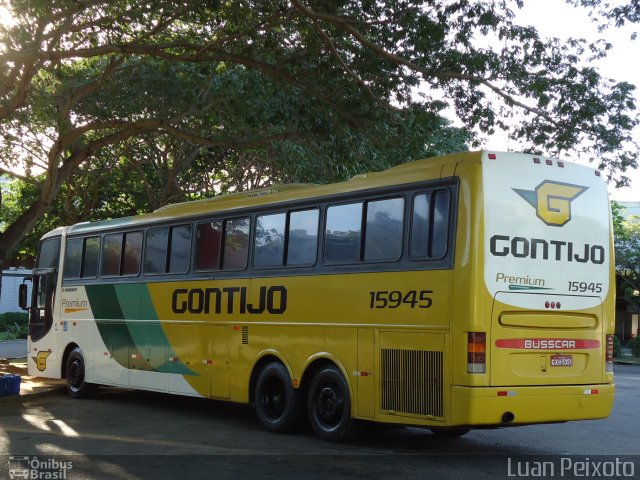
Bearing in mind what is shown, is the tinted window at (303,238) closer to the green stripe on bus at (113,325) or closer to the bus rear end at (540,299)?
the bus rear end at (540,299)

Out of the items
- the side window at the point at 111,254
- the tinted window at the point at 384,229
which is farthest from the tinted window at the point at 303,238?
the side window at the point at 111,254

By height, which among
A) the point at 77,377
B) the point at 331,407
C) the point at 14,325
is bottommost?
the point at 77,377

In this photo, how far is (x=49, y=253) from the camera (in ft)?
59.9

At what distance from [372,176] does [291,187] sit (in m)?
2.04

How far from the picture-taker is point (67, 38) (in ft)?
55.2

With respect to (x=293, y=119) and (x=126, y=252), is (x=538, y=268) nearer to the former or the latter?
(x=126, y=252)

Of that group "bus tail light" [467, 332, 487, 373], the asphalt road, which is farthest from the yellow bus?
the asphalt road

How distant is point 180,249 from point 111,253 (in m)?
2.41

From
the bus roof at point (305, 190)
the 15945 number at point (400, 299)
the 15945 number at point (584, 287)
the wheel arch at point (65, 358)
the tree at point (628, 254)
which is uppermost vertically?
the tree at point (628, 254)

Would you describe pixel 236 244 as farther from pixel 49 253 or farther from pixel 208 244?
pixel 49 253

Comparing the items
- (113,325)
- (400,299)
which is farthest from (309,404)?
(113,325)

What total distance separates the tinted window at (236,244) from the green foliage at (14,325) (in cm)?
3369

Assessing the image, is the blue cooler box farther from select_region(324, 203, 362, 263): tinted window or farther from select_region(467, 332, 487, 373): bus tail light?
select_region(467, 332, 487, 373): bus tail light

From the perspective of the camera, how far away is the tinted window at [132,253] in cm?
1532
